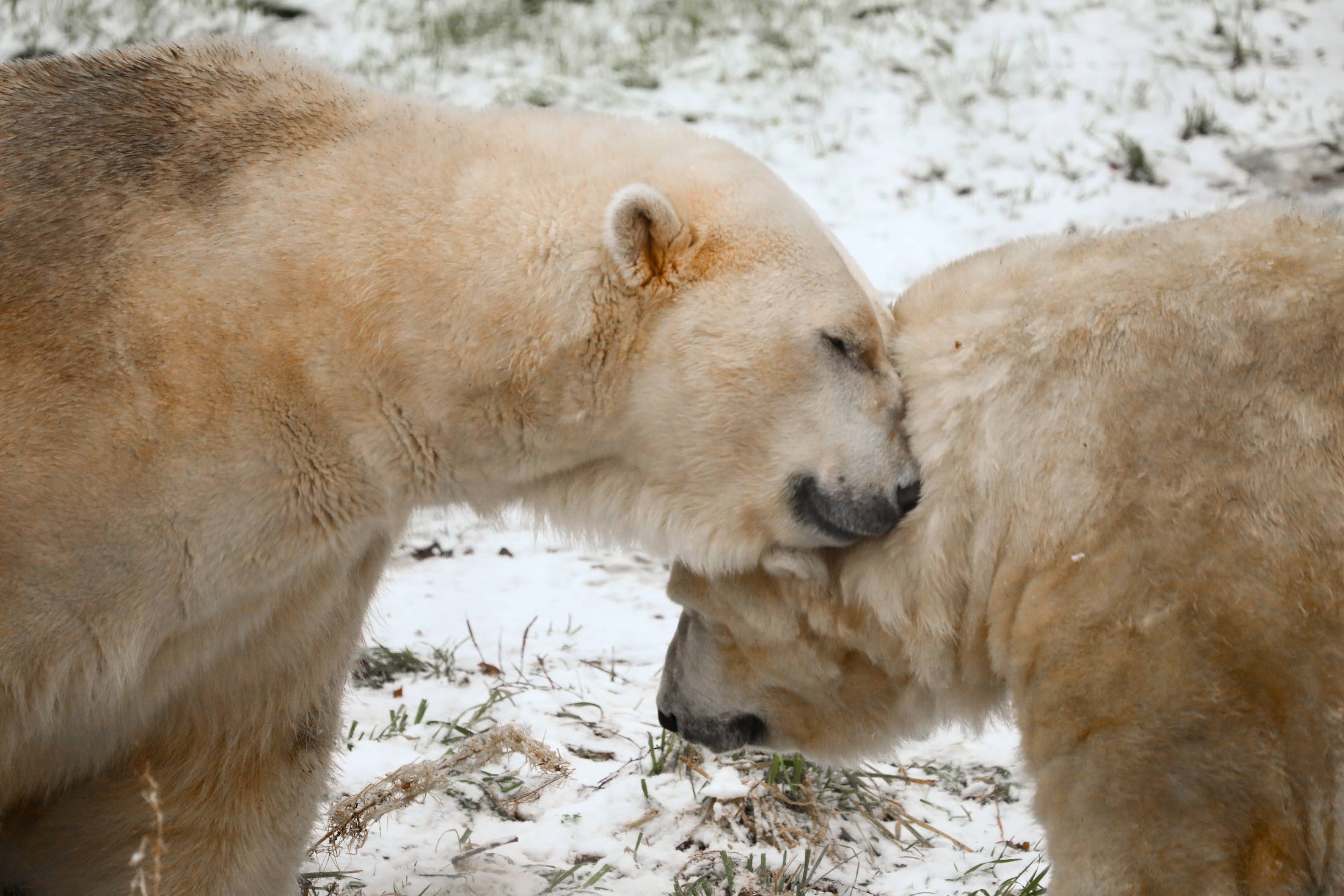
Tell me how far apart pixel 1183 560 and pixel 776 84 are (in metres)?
6.49

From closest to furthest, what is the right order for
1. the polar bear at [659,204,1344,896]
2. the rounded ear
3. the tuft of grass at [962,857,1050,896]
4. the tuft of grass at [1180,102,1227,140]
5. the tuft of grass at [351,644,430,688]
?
the polar bear at [659,204,1344,896]
the rounded ear
the tuft of grass at [962,857,1050,896]
the tuft of grass at [351,644,430,688]
the tuft of grass at [1180,102,1227,140]

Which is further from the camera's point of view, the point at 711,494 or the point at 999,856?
the point at 999,856

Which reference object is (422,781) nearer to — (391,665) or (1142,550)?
(391,665)

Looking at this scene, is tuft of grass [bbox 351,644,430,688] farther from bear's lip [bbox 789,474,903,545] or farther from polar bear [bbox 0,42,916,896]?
bear's lip [bbox 789,474,903,545]

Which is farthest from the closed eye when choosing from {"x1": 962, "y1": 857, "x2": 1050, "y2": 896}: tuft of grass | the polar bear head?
{"x1": 962, "y1": 857, "x2": 1050, "y2": 896}: tuft of grass

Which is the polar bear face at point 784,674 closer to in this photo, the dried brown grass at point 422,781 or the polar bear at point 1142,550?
the polar bear at point 1142,550

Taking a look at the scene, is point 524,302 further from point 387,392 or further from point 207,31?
point 207,31

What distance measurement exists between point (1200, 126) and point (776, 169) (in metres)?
2.32

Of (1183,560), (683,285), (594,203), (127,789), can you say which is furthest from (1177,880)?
(127,789)

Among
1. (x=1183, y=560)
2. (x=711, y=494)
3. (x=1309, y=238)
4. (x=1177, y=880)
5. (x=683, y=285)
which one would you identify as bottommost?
(x=1177, y=880)

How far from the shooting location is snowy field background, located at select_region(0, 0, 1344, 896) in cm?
375

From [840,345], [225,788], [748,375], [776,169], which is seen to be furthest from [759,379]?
[776,169]

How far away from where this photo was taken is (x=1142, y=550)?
2408 mm

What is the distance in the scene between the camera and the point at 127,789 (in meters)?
3.13
